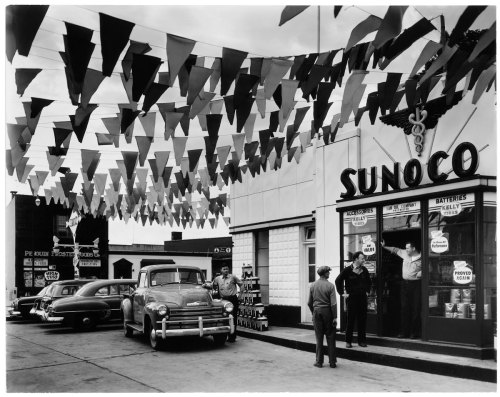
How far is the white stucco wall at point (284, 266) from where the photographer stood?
15.2m

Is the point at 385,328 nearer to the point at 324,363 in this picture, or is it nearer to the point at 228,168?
the point at 324,363

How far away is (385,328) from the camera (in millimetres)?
11297

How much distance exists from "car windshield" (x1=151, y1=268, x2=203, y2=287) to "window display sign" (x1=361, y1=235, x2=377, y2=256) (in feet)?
13.7

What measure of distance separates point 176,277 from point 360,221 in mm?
4677

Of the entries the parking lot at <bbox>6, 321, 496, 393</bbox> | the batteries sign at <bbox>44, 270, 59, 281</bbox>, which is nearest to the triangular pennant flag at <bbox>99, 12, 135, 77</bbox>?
the parking lot at <bbox>6, 321, 496, 393</bbox>

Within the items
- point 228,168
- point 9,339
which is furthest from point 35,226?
point 228,168

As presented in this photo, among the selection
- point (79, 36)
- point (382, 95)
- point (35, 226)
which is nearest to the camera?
point (79, 36)

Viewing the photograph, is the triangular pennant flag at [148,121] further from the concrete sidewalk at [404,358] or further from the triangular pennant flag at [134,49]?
the concrete sidewalk at [404,358]

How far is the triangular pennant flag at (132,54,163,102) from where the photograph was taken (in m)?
6.63

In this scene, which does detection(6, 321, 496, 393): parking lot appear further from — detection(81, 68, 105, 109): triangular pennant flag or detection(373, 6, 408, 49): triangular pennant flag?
detection(373, 6, 408, 49): triangular pennant flag

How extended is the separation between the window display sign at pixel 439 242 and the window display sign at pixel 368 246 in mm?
1471

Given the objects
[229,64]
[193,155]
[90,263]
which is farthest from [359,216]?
[90,263]

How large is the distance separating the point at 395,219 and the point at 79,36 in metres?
7.30

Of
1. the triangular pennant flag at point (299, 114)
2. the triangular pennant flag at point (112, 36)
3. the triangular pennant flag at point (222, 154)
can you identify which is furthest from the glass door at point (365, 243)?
the triangular pennant flag at point (112, 36)
